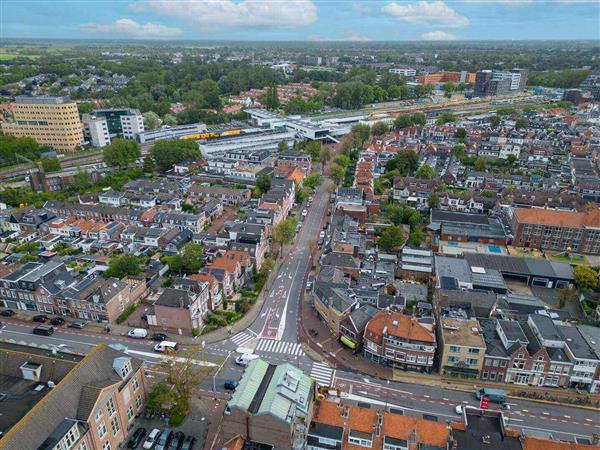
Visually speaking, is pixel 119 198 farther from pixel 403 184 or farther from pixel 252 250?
pixel 403 184

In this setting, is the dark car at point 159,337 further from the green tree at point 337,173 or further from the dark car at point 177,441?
the green tree at point 337,173

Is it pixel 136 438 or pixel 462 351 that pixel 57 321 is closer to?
pixel 136 438

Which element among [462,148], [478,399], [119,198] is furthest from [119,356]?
[462,148]

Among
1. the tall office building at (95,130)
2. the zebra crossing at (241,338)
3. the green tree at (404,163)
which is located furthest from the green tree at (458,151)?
the tall office building at (95,130)

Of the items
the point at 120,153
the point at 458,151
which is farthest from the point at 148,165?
the point at 458,151

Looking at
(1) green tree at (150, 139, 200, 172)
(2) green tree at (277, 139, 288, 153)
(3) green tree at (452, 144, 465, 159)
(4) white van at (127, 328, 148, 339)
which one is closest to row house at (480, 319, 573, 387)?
(4) white van at (127, 328, 148, 339)

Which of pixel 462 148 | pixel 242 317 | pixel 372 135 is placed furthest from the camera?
Answer: pixel 372 135

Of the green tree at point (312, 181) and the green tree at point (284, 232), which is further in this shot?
the green tree at point (312, 181)

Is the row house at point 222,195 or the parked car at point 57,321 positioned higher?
the row house at point 222,195
